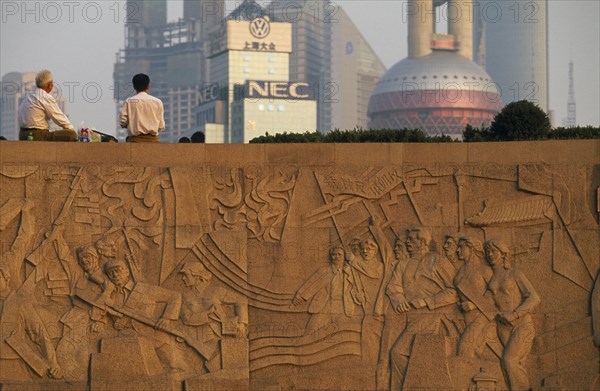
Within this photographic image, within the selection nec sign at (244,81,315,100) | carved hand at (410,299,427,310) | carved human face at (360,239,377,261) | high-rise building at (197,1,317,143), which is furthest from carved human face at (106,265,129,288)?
nec sign at (244,81,315,100)

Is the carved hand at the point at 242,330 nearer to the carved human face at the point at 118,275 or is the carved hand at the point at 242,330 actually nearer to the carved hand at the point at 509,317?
the carved human face at the point at 118,275

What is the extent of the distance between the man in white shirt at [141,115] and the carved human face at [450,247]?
3889mm

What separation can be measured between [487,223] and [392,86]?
167998 millimetres

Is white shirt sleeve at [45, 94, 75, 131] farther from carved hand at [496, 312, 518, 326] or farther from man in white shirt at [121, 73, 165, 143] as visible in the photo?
carved hand at [496, 312, 518, 326]

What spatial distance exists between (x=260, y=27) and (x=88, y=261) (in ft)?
554

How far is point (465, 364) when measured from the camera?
17453 mm

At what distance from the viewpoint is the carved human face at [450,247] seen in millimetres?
17672

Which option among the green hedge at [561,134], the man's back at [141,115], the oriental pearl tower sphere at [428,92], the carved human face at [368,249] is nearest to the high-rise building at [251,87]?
the oriental pearl tower sphere at [428,92]

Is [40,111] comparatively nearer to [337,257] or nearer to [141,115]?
[141,115]

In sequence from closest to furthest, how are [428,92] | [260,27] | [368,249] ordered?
[368,249], [428,92], [260,27]

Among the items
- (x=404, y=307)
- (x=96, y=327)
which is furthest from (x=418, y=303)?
(x=96, y=327)

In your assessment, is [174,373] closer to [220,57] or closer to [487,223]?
[487,223]

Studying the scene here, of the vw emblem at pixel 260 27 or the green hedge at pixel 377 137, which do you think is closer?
the green hedge at pixel 377 137

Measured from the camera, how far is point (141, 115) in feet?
60.2
